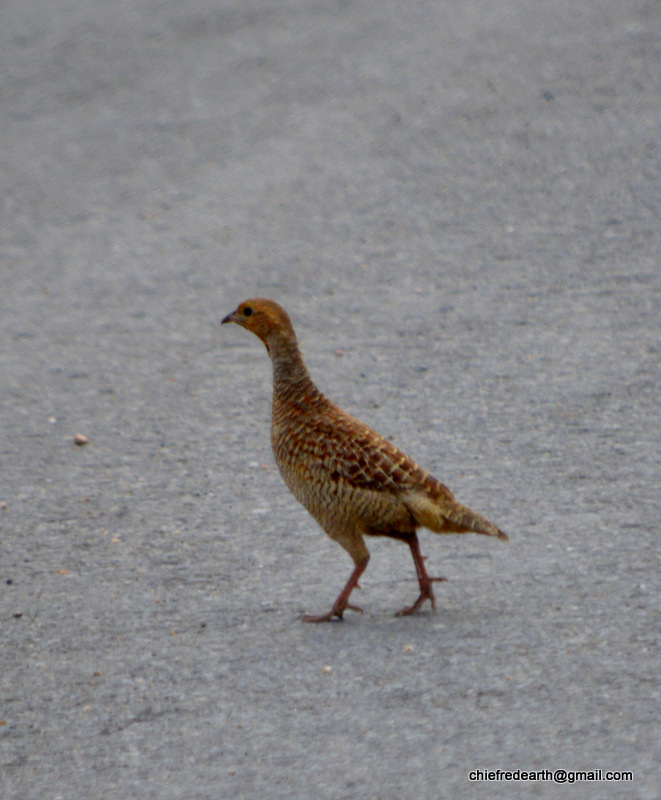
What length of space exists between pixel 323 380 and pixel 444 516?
2.82 meters

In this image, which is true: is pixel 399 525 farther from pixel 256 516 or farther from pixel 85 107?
pixel 85 107

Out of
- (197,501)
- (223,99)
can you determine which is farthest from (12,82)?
(197,501)

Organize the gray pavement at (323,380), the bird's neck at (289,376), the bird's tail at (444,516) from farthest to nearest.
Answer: the bird's neck at (289,376) → the bird's tail at (444,516) → the gray pavement at (323,380)

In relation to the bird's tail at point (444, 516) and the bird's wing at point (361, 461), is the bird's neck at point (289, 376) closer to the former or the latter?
the bird's wing at point (361, 461)

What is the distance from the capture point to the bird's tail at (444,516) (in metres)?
4.36

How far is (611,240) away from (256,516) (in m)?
4.14

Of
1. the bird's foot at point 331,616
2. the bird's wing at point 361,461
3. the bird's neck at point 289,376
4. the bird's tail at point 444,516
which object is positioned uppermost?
the bird's neck at point 289,376

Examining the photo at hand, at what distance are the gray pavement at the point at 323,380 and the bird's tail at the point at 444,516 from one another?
36cm

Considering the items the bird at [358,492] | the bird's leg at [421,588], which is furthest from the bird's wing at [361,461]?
the bird's leg at [421,588]

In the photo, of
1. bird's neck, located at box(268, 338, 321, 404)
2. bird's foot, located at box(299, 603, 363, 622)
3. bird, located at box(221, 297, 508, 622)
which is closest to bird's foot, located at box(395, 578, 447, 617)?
bird, located at box(221, 297, 508, 622)

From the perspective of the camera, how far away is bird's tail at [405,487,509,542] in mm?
4359

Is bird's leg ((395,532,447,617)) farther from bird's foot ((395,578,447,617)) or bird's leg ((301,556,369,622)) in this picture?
bird's leg ((301,556,369,622))

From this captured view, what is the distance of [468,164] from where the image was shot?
9719 mm

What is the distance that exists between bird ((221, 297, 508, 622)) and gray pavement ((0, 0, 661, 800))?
11.3 inches
